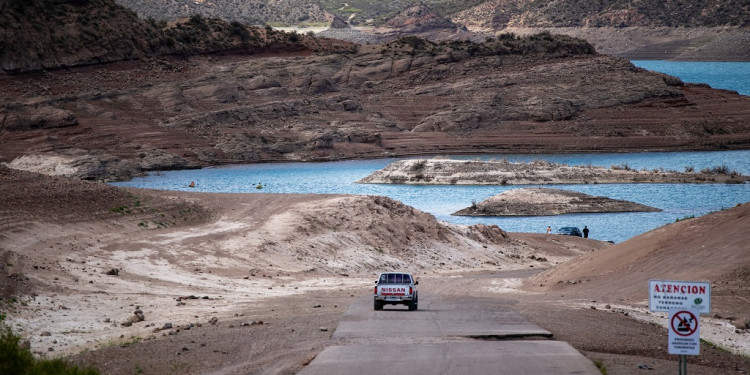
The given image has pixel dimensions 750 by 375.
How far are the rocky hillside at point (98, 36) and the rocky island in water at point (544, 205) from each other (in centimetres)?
5636

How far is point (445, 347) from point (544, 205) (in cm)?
4993

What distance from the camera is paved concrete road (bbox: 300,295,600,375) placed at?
47.9 ft

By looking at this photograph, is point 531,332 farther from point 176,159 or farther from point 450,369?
point 176,159

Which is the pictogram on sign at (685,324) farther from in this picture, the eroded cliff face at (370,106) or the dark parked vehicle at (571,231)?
the eroded cliff face at (370,106)

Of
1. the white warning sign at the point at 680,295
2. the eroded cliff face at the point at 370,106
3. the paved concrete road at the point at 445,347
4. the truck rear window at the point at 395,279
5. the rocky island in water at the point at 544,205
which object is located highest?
the eroded cliff face at the point at 370,106

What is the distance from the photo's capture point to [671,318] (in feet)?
40.4

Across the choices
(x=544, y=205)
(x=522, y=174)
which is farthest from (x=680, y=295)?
(x=522, y=174)

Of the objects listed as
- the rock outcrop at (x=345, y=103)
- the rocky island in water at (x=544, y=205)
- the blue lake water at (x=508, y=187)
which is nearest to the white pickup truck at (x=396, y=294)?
the blue lake water at (x=508, y=187)

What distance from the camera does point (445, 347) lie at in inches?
640

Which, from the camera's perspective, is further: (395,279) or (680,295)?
(395,279)

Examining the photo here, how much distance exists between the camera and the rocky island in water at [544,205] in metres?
64.1

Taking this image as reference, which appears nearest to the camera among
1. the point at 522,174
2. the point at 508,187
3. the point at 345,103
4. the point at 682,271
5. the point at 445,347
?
the point at 445,347

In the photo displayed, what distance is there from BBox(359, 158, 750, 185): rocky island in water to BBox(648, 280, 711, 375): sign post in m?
71.1

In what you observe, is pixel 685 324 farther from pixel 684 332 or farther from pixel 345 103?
pixel 345 103
